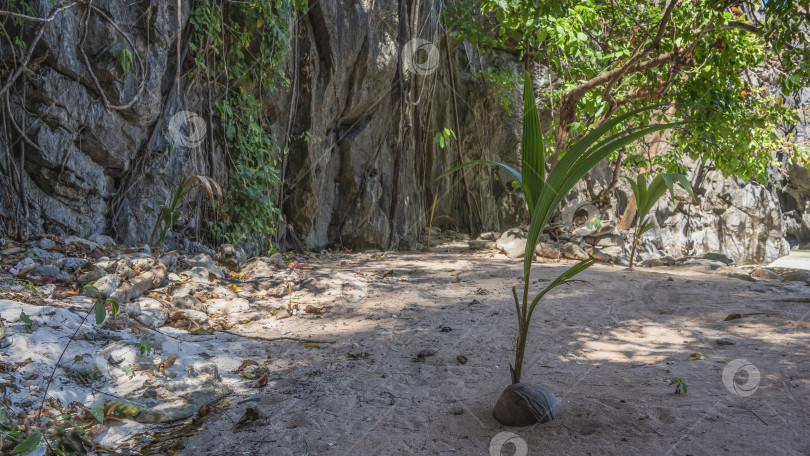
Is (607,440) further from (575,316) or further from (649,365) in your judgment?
(575,316)

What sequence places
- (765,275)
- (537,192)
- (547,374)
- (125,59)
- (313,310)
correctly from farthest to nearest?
(765,275)
(125,59)
(313,310)
(547,374)
(537,192)

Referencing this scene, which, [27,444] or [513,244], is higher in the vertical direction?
[513,244]

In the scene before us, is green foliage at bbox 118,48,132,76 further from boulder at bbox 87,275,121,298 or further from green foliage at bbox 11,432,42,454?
green foliage at bbox 11,432,42,454

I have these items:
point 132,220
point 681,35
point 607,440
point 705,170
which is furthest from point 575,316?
point 705,170

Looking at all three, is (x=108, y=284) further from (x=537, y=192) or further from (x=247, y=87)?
(x=247, y=87)

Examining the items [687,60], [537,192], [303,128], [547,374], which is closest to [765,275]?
[687,60]

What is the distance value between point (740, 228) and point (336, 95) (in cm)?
1197

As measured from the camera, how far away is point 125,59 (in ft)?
11.2

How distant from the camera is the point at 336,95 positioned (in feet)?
19.5

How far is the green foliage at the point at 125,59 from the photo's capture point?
11.2 feet

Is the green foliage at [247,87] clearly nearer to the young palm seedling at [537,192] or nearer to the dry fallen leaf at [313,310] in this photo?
the dry fallen leaf at [313,310]

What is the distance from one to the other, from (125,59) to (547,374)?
128 inches

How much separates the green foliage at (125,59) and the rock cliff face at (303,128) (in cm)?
7

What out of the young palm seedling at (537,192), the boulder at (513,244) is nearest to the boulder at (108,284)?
the young palm seedling at (537,192)
